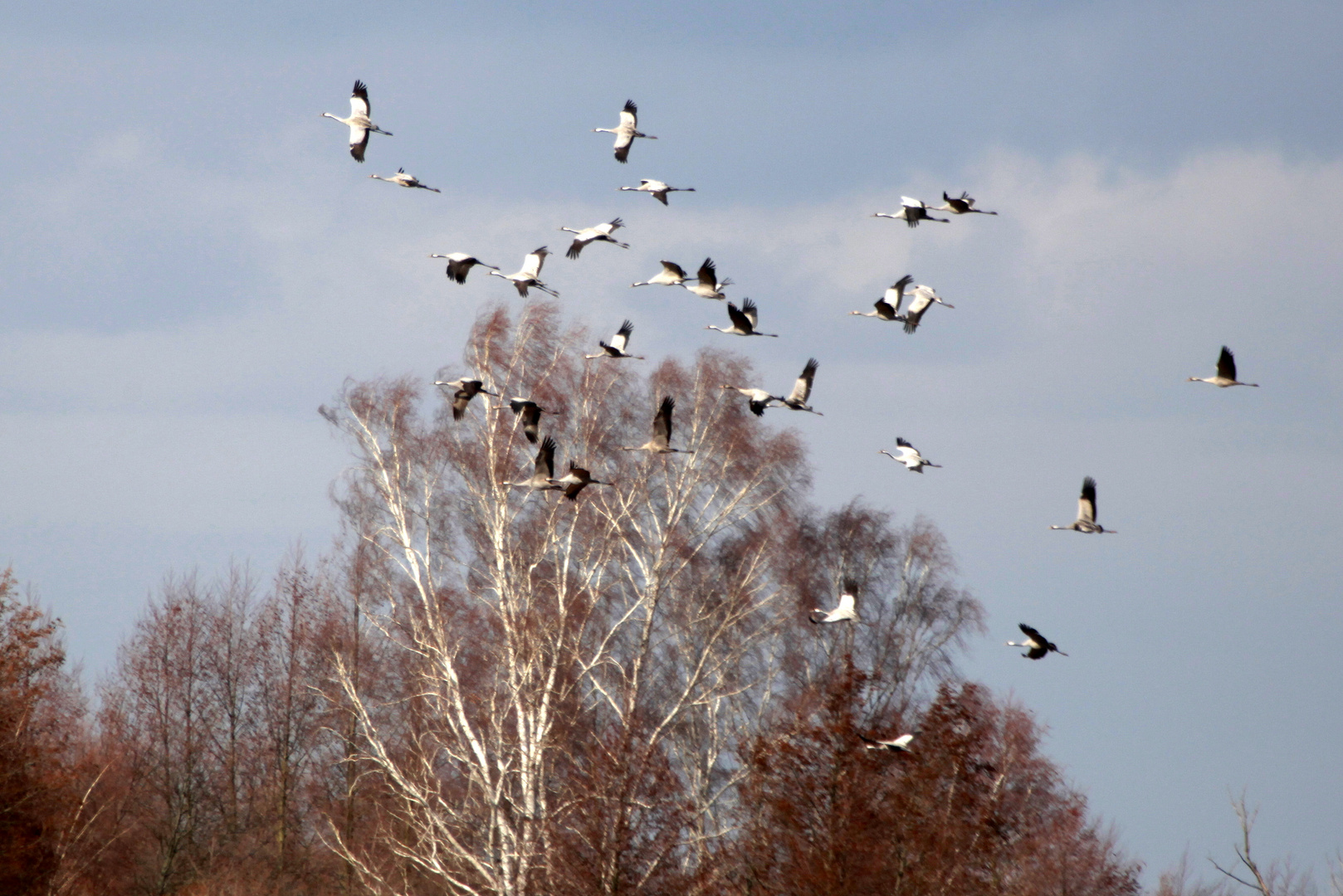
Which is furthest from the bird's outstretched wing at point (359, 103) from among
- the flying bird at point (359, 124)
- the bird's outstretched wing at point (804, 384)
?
the bird's outstretched wing at point (804, 384)

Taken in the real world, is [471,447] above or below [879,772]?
above

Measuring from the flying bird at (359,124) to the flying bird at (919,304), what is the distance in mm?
7260

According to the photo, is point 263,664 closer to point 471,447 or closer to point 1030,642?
point 471,447

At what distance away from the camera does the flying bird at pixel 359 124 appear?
67.2 feet

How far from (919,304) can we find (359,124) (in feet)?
25.8

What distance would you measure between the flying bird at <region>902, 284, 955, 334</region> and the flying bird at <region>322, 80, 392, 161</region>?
726 cm

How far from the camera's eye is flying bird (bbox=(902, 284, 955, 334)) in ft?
67.8

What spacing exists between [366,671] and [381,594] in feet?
6.38

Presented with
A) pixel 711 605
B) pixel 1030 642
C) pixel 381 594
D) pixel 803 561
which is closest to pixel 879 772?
pixel 1030 642

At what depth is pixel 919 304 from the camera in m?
20.9

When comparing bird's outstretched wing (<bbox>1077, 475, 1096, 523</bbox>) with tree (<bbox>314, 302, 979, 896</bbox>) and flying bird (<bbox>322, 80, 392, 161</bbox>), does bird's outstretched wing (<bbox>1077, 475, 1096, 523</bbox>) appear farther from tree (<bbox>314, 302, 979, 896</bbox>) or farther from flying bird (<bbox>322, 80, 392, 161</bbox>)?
flying bird (<bbox>322, 80, 392, 161</bbox>)

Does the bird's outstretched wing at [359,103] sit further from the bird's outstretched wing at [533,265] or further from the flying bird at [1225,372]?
the flying bird at [1225,372]

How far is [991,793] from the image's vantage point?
26.5 meters

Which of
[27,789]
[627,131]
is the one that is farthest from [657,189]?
[27,789]
